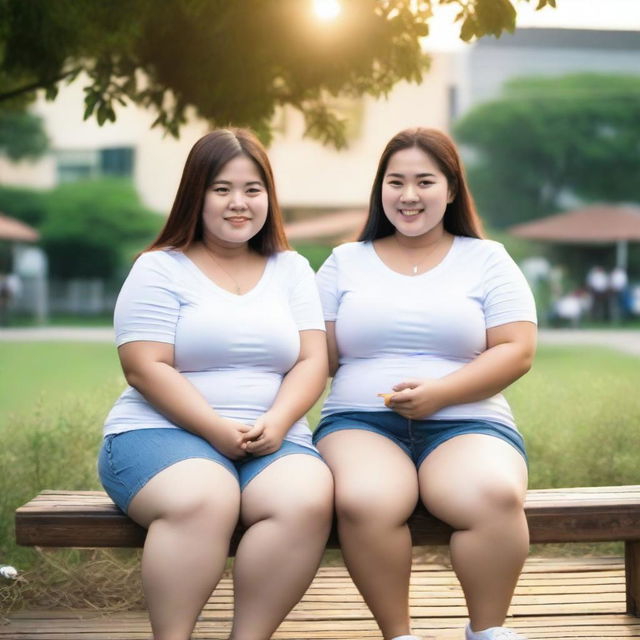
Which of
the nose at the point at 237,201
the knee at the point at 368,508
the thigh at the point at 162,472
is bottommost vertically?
the knee at the point at 368,508

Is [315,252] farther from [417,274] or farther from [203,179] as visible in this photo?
[203,179]

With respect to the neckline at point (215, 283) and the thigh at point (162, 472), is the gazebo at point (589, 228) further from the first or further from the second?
the thigh at point (162, 472)

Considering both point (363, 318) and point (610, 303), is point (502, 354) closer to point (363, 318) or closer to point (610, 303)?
point (363, 318)

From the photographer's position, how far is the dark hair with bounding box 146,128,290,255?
9.62ft

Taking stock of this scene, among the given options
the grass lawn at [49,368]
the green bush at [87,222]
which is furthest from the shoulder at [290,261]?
the green bush at [87,222]

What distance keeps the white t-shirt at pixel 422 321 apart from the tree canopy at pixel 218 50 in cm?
147

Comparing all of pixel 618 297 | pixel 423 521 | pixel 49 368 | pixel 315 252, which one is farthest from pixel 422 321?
pixel 618 297

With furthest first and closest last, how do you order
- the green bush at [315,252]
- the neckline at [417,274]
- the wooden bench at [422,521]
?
the green bush at [315,252] < the neckline at [417,274] < the wooden bench at [422,521]

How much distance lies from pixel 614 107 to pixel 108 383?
27.8 meters

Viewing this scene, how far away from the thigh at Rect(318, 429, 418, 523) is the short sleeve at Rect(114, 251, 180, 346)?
541 millimetres

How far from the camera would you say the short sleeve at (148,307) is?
2.87 metres

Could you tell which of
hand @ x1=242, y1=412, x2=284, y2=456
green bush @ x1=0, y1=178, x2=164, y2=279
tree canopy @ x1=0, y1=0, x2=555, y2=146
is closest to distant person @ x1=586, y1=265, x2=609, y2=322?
green bush @ x1=0, y1=178, x2=164, y2=279

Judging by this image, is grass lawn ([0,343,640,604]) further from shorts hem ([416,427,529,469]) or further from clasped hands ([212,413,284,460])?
shorts hem ([416,427,529,469])

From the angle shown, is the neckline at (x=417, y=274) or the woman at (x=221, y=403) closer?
the woman at (x=221, y=403)
